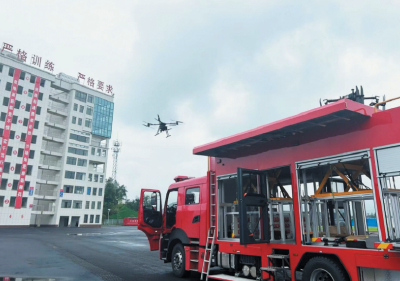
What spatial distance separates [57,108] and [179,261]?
53561 mm

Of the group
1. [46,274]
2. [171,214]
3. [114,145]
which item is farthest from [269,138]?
[114,145]

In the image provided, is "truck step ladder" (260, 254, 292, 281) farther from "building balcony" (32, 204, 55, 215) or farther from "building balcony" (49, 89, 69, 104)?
"building balcony" (49, 89, 69, 104)

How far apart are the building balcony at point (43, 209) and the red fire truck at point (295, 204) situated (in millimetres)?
47159

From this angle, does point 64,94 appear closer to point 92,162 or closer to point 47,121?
point 47,121

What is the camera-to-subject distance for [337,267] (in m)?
5.03

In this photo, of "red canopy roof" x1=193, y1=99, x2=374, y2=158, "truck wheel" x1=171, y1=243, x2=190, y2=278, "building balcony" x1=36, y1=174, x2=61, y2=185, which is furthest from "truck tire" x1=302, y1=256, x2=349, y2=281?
"building balcony" x1=36, y1=174, x2=61, y2=185

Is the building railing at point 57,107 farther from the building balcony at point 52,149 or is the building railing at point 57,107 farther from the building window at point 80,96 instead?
the building balcony at point 52,149

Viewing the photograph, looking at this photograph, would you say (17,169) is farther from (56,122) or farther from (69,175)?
(56,122)

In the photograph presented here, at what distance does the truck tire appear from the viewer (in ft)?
16.3

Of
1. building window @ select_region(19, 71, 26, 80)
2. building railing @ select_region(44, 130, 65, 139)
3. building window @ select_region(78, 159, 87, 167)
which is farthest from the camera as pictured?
building window @ select_region(78, 159, 87, 167)

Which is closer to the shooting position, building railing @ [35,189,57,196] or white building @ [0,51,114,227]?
white building @ [0,51,114,227]

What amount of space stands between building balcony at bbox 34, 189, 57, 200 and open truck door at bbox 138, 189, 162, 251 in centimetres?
4702

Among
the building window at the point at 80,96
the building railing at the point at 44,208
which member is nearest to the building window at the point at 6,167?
the building railing at the point at 44,208

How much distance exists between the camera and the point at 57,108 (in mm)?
54781
